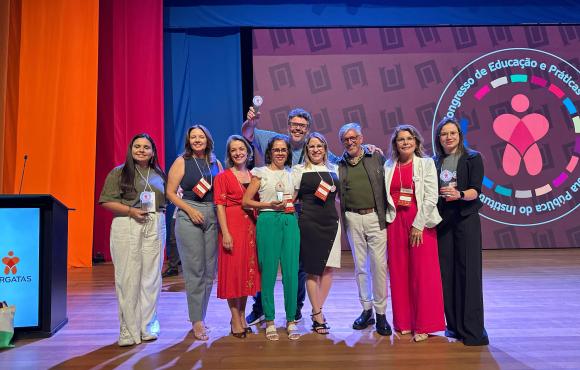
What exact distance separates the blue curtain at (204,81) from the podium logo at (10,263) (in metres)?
4.05

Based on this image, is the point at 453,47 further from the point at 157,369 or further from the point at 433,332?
the point at 157,369

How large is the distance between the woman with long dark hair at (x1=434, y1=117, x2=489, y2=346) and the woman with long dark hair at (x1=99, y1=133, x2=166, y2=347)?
76.7 inches

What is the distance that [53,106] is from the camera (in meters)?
6.62

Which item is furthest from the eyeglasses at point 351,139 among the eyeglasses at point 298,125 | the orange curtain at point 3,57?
the orange curtain at point 3,57

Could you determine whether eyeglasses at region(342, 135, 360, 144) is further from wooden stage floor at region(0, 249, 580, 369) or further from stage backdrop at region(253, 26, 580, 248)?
stage backdrop at region(253, 26, 580, 248)

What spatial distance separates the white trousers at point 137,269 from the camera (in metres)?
3.03

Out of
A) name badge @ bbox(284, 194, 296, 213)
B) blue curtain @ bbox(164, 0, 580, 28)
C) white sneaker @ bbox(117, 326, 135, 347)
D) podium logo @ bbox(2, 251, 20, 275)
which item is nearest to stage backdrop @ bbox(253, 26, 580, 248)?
blue curtain @ bbox(164, 0, 580, 28)

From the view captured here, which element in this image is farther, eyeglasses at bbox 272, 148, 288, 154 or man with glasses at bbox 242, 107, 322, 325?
man with glasses at bbox 242, 107, 322, 325

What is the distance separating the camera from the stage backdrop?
23.4 feet

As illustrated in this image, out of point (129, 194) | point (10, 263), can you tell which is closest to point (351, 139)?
point (129, 194)

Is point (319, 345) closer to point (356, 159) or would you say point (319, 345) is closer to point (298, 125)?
point (356, 159)

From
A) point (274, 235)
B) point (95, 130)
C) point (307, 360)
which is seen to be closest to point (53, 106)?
point (95, 130)

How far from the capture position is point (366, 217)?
3.24 meters

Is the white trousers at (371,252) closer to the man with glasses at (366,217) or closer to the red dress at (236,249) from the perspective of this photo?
the man with glasses at (366,217)
